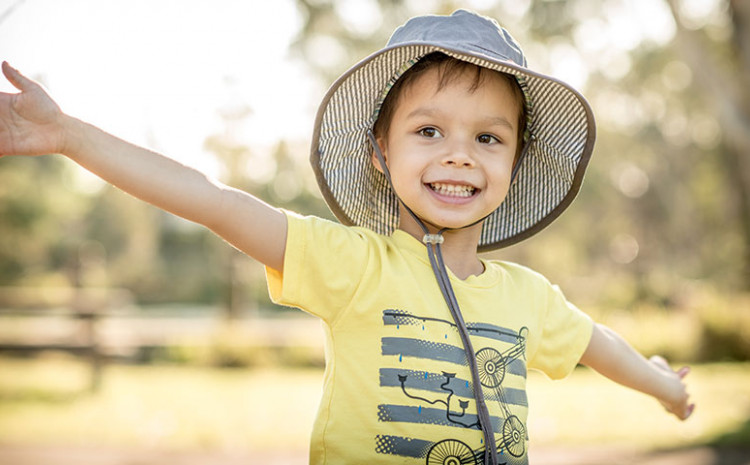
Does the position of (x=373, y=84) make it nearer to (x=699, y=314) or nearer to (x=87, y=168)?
(x=87, y=168)

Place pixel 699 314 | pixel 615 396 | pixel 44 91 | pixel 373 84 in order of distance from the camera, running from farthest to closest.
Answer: pixel 699 314
pixel 615 396
pixel 373 84
pixel 44 91

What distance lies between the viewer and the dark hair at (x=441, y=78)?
5.85 feet

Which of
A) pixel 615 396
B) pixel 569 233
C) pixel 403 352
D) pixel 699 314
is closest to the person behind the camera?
pixel 403 352

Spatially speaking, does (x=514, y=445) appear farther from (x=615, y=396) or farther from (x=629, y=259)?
(x=629, y=259)

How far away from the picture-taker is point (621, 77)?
75.7 feet

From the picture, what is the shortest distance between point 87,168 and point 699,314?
33.4 feet

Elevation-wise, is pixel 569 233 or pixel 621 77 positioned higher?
pixel 621 77

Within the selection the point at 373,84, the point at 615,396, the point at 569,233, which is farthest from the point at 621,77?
the point at 373,84

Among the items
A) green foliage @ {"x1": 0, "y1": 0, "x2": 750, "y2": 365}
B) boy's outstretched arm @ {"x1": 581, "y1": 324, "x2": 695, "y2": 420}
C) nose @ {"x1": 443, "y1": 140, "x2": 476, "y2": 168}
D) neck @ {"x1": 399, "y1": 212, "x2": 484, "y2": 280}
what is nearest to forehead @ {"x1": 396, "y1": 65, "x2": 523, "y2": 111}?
nose @ {"x1": 443, "y1": 140, "x2": 476, "y2": 168}

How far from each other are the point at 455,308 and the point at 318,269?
0.36 meters

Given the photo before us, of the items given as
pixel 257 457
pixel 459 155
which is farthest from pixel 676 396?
pixel 257 457

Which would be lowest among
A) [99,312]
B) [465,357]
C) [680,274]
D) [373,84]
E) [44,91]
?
[465,357]

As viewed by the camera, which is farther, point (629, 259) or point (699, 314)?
point (629, 259)

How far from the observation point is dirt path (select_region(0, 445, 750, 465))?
427 cm
